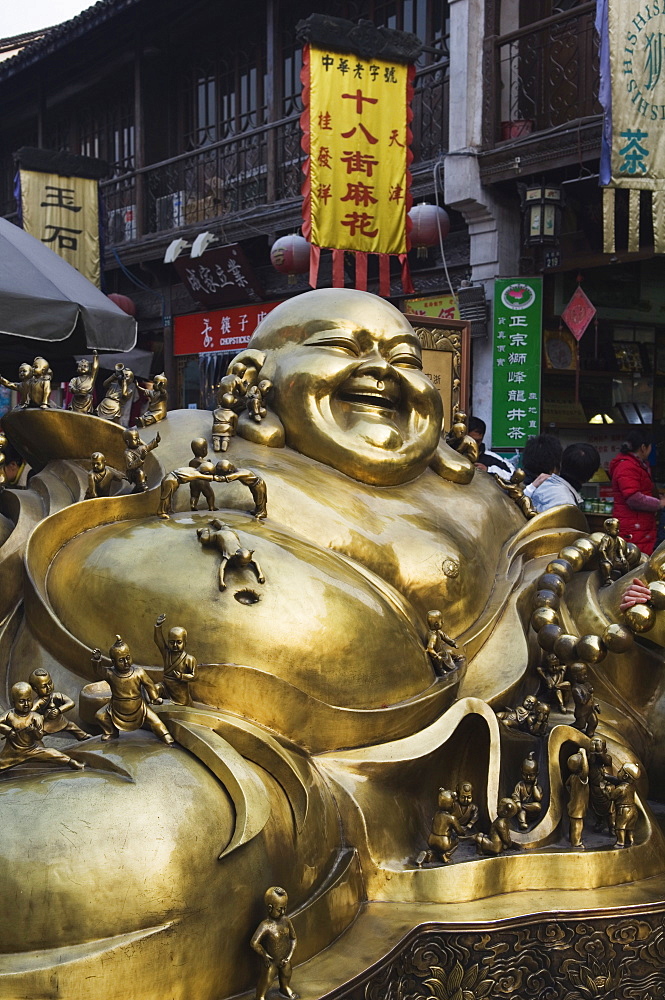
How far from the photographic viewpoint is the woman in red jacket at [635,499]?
19.1ft

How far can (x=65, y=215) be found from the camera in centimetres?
1119

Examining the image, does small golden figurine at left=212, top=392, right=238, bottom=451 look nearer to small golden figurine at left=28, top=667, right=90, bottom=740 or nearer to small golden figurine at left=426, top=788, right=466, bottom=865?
small golden figurine at left=28, top=667, right=90, bottom=740

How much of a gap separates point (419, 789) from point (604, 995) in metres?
0.51

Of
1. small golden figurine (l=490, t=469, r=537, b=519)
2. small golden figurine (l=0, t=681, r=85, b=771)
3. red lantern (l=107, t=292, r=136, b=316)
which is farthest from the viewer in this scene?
red lantern (l=107, t=292, r=136, b=316)

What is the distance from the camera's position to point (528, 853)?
209 cm

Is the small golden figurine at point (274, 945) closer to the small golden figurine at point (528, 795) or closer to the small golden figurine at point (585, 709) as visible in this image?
the small golden figurine at point (528, 795)

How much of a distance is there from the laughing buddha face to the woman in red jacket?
3475mm

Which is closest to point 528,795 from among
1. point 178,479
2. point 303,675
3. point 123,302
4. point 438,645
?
point 438,645

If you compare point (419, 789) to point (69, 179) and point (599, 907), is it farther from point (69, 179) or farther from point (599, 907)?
point (69, 179)

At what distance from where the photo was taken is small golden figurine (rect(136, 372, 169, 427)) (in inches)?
99.0

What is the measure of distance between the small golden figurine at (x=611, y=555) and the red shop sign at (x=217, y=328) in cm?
879

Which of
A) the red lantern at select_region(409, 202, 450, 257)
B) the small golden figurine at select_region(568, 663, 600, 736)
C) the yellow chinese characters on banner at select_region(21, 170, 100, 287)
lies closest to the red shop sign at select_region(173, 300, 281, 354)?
the yellow chinese characters on banner at select_region(21, 170, 100, 287)

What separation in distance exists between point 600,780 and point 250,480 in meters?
0.94

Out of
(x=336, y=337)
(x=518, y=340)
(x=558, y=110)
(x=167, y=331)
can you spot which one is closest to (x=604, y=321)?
(x=518, y=340)
